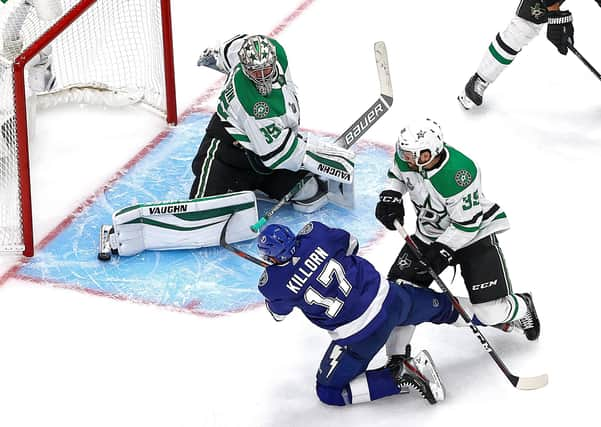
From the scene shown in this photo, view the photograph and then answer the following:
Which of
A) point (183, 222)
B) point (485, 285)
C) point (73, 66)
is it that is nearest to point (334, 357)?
point (485, 285)

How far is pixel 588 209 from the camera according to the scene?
5156 millimetres

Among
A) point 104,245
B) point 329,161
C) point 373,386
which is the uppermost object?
point 329,161

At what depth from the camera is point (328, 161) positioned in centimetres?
505

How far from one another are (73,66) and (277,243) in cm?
235

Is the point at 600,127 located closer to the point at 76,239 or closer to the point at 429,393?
the point at 429,393

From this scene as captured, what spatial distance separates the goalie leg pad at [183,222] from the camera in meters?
4.95

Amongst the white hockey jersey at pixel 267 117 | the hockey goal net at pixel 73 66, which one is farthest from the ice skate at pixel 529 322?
the hockey goal net at pixel 73 66

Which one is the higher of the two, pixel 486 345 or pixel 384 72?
pixel 384 72

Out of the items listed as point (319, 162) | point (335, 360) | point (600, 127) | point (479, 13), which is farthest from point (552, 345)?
point (479, 13)

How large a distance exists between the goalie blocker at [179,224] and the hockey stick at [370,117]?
0.12 metres

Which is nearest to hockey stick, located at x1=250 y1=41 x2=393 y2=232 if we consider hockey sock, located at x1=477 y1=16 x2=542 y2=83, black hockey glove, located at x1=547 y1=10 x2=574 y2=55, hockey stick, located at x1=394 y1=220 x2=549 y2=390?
hockey sock, located at x1=477 y1=16 x2=542 y2=83

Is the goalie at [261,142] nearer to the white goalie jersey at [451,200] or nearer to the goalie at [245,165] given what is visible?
the goalie at [245,165]

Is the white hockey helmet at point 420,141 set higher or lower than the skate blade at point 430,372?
higher

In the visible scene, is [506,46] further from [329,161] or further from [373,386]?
[373,386]
